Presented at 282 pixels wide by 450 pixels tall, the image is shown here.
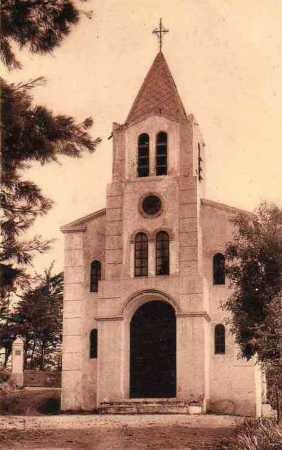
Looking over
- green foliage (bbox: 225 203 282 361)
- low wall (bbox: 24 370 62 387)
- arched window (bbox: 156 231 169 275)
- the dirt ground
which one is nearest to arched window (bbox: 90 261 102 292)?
arched window (bbox: 156 231 169 275)

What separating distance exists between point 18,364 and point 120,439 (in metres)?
19.2

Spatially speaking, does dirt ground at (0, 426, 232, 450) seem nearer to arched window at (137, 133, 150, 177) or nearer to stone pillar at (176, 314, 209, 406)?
stone pillar at (176, 314, 209, 406)

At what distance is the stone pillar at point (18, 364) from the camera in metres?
38.8

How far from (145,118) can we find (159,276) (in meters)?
6.84

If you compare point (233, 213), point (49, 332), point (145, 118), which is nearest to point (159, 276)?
point (233, 213)

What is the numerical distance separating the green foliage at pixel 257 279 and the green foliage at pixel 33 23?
1476 cm

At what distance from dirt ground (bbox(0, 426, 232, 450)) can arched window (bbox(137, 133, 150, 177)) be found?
1272 centimetres

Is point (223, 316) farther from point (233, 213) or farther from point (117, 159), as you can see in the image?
point (117, 159)

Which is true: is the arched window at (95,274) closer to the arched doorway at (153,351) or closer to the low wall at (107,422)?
the arched doorway at (153,351)

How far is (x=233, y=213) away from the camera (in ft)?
106

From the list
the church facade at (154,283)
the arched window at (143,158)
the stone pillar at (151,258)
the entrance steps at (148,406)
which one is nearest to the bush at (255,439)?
the entrance steps at (148,406)

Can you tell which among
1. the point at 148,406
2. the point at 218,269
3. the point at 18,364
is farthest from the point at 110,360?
the point at 18,364

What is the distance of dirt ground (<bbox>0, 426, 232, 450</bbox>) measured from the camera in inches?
800

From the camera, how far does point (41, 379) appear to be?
40.8 m
